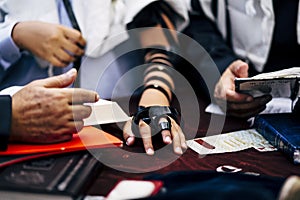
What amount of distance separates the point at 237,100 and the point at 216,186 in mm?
500

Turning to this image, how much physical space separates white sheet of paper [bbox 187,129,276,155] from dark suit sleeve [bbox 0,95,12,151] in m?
0.34

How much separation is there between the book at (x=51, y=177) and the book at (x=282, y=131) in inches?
13.3

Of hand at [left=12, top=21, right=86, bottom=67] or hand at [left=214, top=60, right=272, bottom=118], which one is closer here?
hand at [left=214, top=60, right=272, bottom=118]

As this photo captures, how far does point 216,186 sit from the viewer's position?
54 cm

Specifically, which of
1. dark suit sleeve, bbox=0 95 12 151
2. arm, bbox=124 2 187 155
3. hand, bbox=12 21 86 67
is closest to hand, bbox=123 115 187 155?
arm, bbox=124 2 187 155

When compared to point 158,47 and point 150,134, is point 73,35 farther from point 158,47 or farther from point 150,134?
point 150,134

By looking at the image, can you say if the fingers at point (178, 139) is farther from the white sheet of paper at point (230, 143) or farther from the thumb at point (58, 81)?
the thumb at point (58, 81)

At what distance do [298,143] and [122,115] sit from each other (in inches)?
13.4

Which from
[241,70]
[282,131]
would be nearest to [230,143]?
[282,131]

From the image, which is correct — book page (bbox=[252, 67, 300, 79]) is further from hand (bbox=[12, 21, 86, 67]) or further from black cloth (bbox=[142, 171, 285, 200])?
hand (bbox=[12, 21, 86, 67])

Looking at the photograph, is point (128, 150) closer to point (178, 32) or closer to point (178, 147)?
point (178, 147)

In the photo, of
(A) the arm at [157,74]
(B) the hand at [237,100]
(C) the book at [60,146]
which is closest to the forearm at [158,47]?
(A) the arm at [157,74]

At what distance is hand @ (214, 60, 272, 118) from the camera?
101cm

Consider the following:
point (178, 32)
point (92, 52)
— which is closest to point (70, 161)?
point (92, 52)
